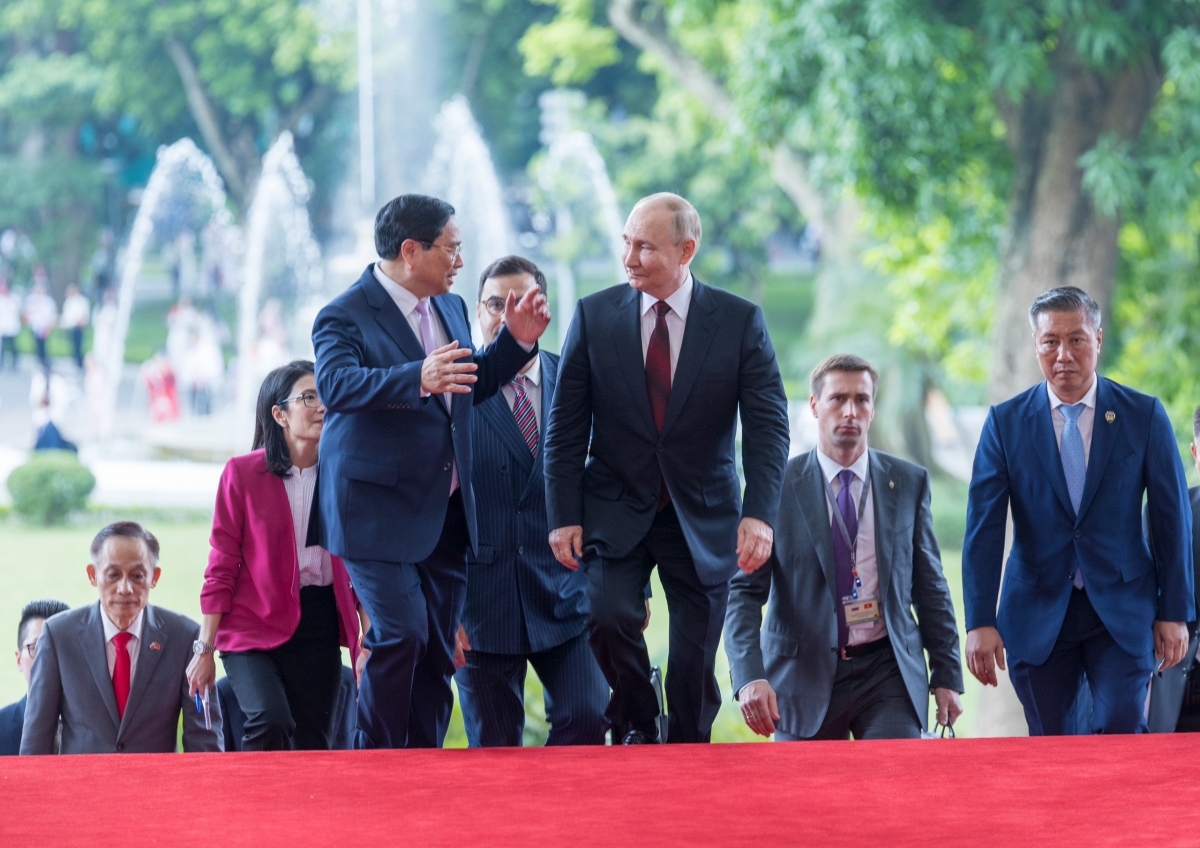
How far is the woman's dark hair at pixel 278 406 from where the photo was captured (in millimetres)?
4243

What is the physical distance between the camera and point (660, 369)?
388 cm

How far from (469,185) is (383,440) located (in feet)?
48.4

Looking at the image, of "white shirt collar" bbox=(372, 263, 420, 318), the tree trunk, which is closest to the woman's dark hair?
"white shirt collar" bbox=(372, 263, 420, 318)

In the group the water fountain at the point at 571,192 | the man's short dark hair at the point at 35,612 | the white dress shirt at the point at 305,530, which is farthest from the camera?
the water fountain at the point at 571,192

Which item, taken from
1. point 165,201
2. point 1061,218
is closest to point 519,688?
point 1061,218

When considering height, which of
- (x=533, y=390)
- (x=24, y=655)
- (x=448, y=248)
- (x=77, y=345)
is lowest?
(x=24, y=655)

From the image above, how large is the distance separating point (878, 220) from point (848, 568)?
6.23 m

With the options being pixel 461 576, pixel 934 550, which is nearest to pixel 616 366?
pixel 461 576

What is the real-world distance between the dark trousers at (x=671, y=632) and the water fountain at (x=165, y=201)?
15850 mm

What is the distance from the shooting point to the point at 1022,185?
10156mm

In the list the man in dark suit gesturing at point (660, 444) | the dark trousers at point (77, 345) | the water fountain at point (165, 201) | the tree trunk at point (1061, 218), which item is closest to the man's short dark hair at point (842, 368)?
the man in dark suit gesturing at point (660, 444)

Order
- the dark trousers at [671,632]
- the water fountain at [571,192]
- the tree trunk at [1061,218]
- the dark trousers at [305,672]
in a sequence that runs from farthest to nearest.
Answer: the water fountain at [571,192]
the tree trunk at [1061,218]
the dark trousers at [305,672]
the dark trousers at [671,632]

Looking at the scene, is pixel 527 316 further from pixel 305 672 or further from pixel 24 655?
pixel 24 655

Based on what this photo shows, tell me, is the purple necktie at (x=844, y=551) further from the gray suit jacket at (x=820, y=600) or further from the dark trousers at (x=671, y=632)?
the dark trousers at (x=671, y=632)
